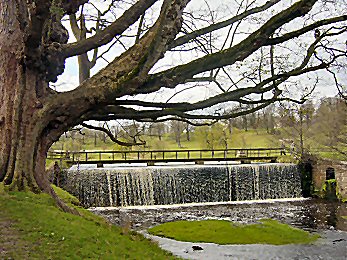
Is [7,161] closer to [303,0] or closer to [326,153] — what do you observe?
[303,0]

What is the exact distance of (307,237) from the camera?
48.7 ft

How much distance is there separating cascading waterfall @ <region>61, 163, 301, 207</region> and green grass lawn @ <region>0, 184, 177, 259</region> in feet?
47.3

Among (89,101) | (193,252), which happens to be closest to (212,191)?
(193,252)

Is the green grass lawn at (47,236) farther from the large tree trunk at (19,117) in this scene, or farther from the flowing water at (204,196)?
the flowing water at (204,196)

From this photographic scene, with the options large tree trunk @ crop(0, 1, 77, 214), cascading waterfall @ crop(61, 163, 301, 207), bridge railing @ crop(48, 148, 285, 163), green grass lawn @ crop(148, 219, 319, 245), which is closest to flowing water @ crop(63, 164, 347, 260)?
cascading waterfall @ crop(61, 163, 301, 207)

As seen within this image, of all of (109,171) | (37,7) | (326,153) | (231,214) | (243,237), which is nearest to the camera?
(37,7)

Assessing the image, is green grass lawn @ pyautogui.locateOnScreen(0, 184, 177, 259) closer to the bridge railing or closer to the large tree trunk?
the large tree trunk

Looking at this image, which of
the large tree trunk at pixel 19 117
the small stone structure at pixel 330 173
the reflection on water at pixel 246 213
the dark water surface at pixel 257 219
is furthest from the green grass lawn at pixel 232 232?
the small stone structure at pixel 330 173

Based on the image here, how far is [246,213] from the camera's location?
1942 centimetres

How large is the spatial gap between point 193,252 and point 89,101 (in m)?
6.61

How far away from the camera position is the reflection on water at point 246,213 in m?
17.5

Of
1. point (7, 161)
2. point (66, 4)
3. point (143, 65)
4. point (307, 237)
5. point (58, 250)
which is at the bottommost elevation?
point (307, 237)

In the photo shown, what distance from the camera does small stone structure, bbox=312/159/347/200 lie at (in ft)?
78.6

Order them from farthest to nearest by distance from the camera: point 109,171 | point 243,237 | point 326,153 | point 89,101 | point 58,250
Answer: point 326,153, point 109,171, point 243,237, point 89,101, point 58,250
